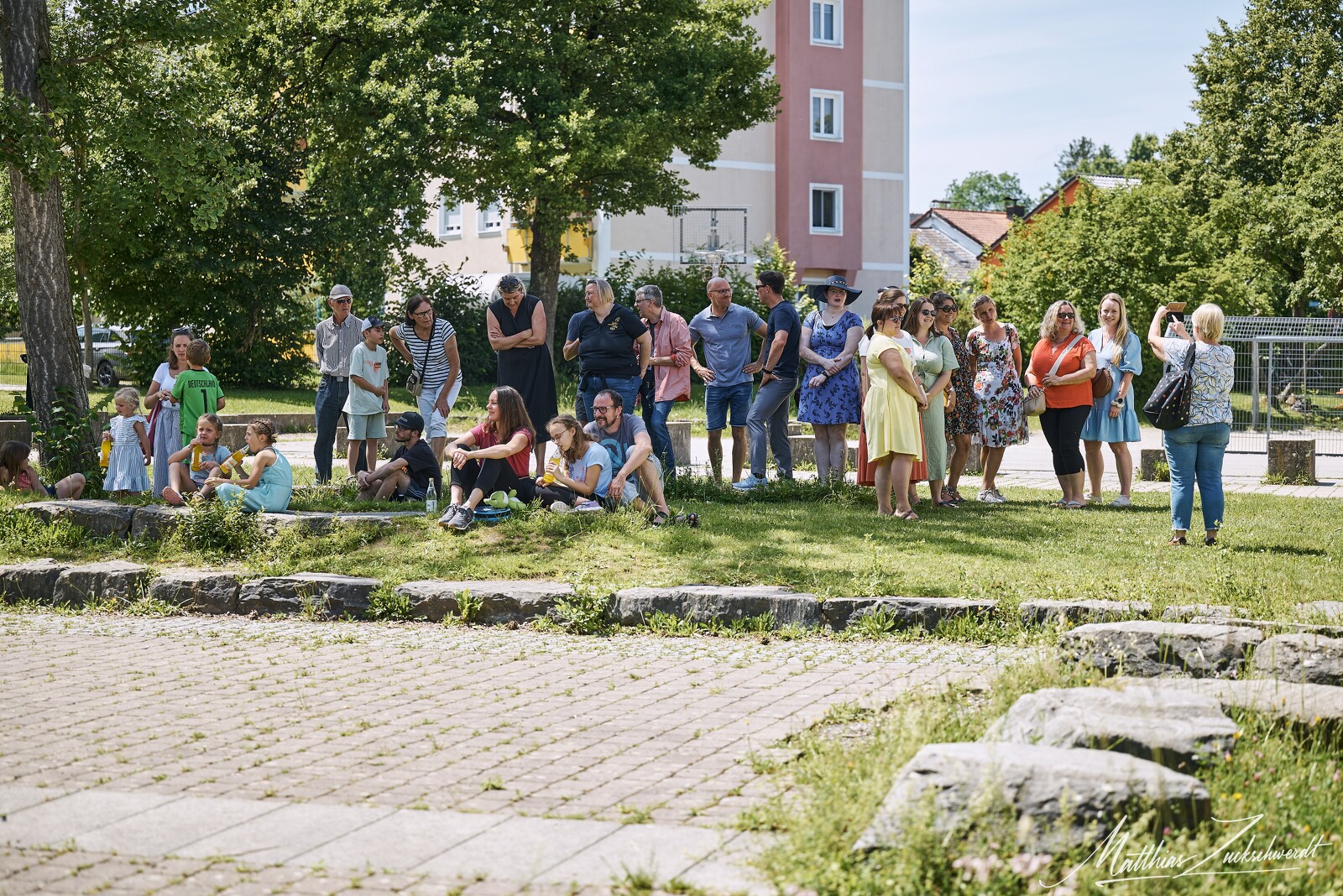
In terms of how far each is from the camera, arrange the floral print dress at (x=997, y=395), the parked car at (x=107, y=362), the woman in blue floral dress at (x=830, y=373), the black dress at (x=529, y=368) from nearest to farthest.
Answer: the black dress at (x=529, y=368) → the floral print dress at (x=997, y=395) → the woman in blue floral dress at (x=830, y=373) → the parked car at (x=107, y=362)

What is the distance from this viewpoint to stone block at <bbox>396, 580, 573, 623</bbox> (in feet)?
28.5

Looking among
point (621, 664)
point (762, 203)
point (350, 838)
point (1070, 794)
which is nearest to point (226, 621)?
point (621, 664)

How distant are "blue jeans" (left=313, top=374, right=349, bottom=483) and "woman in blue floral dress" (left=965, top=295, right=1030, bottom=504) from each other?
624cm

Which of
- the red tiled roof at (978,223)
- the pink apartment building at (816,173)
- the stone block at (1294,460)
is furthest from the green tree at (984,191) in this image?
the stone block at (1294,460)

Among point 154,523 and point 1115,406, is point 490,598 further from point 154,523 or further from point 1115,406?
point 1115,406

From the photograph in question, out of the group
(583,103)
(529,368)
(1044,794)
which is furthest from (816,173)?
(1044,794)

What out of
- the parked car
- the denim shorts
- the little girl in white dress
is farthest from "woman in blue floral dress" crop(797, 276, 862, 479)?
the parked car

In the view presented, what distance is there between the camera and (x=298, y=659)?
7.73 metres

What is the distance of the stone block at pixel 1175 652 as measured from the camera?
618 centimetres

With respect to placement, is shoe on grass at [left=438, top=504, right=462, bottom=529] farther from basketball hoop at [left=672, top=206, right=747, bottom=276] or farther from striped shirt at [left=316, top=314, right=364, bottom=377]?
basketball hoop at [left=672, top=206, right=747, bottom=276]

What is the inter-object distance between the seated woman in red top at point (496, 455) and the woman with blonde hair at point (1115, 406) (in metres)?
5.26

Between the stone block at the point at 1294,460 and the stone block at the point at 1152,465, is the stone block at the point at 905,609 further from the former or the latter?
the stone block at the point at 1294,460

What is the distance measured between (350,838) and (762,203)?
140ft

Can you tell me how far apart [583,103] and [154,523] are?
75.2 ft
